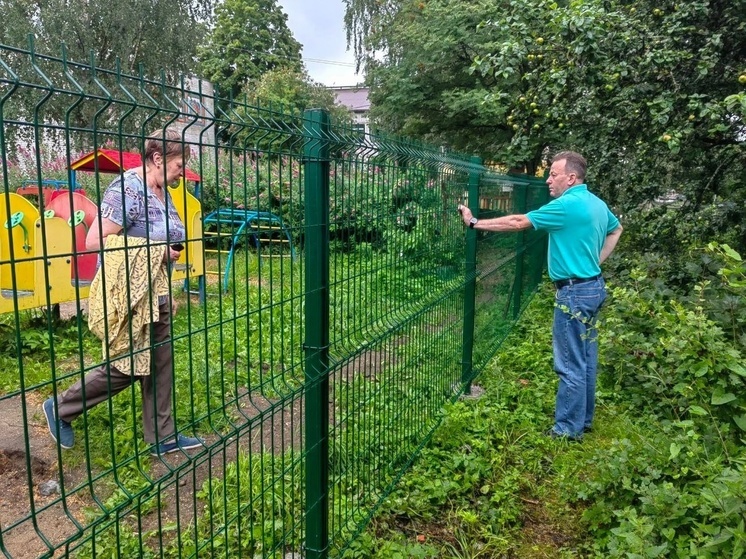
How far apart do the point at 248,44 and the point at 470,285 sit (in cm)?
3888

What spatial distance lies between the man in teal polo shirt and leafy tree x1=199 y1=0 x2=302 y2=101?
34.5 meters

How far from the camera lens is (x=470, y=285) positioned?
4473 mm

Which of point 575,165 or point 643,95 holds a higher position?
point 643,95

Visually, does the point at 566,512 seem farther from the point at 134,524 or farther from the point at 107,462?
the point at 107,462

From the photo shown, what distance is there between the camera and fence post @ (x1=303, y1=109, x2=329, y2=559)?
Answer: 2.14 metres

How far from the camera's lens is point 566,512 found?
10.3 ft

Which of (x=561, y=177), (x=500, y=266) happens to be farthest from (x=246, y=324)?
(x=500, y=266)

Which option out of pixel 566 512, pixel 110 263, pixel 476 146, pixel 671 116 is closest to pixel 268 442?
pixel 110 263

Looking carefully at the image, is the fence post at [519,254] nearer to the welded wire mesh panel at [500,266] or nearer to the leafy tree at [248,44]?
the welded wire mesh panel at [500,266]

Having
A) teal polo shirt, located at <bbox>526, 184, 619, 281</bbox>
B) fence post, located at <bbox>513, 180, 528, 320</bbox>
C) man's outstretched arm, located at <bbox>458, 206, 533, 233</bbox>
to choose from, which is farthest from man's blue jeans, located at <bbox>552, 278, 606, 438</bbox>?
fence post, located at <bbox>513, 180, 528, 320</bbox>

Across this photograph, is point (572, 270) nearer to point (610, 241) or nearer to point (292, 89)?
point (610, 241)

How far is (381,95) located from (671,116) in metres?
13.4

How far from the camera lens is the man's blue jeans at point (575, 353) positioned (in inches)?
151

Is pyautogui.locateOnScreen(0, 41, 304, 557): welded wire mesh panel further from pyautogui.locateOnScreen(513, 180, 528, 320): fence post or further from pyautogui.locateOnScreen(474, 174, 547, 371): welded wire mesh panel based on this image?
pyautogui.locateOnScreen(513, 180, 528, 320): fence post
